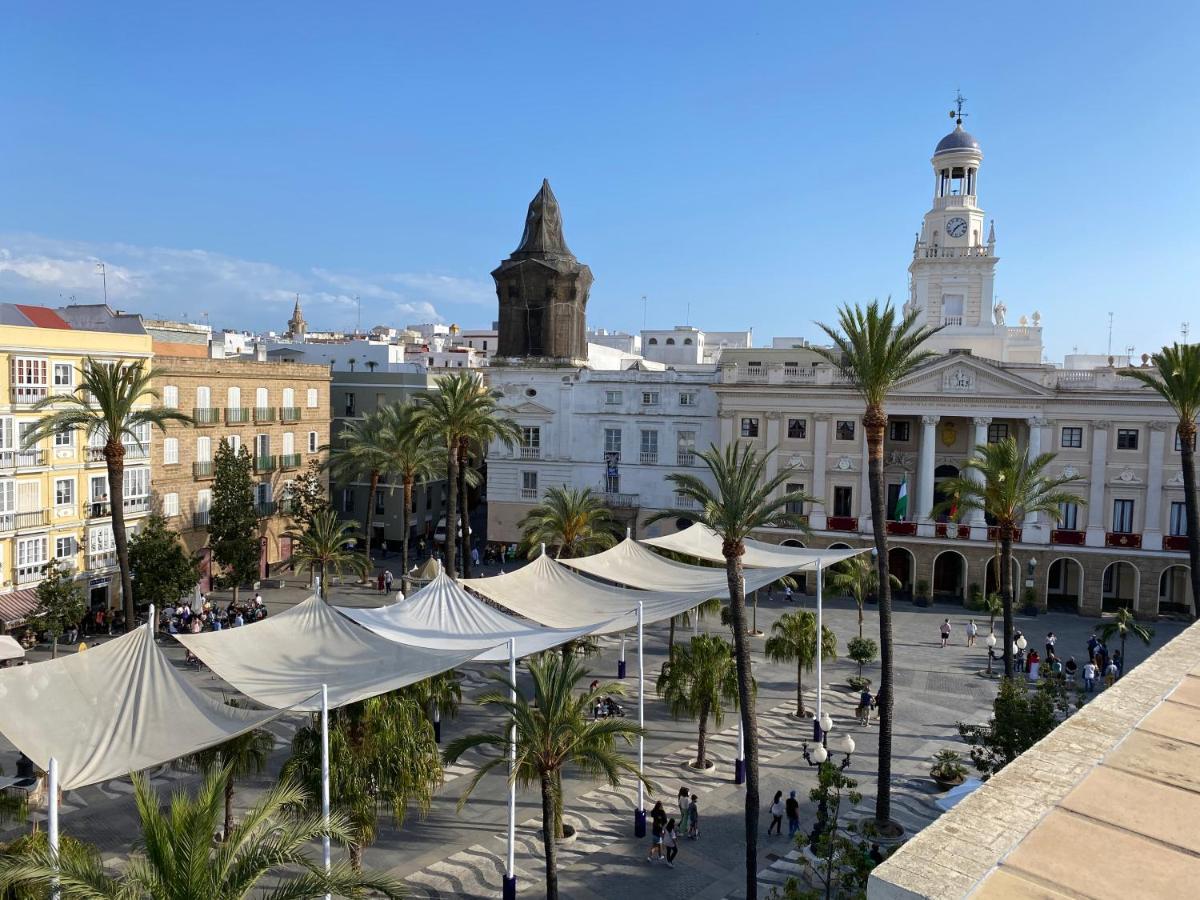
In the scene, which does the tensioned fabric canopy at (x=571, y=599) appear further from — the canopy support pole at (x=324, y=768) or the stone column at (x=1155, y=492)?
the stone column at (x=1155, y=492)

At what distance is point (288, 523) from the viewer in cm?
5047

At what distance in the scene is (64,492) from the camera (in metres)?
37.3

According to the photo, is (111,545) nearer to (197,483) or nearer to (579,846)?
(197,483)

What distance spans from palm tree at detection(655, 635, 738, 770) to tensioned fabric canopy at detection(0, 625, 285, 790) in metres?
12.0

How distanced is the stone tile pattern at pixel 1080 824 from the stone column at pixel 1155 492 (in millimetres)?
44457

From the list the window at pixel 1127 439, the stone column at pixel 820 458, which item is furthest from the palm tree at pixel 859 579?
the window at pixel 1127 439

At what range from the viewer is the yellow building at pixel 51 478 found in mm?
34625

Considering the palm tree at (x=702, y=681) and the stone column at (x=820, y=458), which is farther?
the stone column at (x=820, y=458)

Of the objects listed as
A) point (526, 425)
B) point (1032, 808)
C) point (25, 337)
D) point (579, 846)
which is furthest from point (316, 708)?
point (526, 425)

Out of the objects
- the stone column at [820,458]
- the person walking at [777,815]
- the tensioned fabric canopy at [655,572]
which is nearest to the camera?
the person walking at [777,815]

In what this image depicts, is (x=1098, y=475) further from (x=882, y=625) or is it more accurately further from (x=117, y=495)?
(x=117, y=495)

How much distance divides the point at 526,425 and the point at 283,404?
1413 centimetres

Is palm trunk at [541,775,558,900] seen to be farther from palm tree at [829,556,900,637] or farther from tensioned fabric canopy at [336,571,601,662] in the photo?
palm tree at [829,556,900,637]

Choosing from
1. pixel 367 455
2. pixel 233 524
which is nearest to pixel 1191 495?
pixel 367 455
